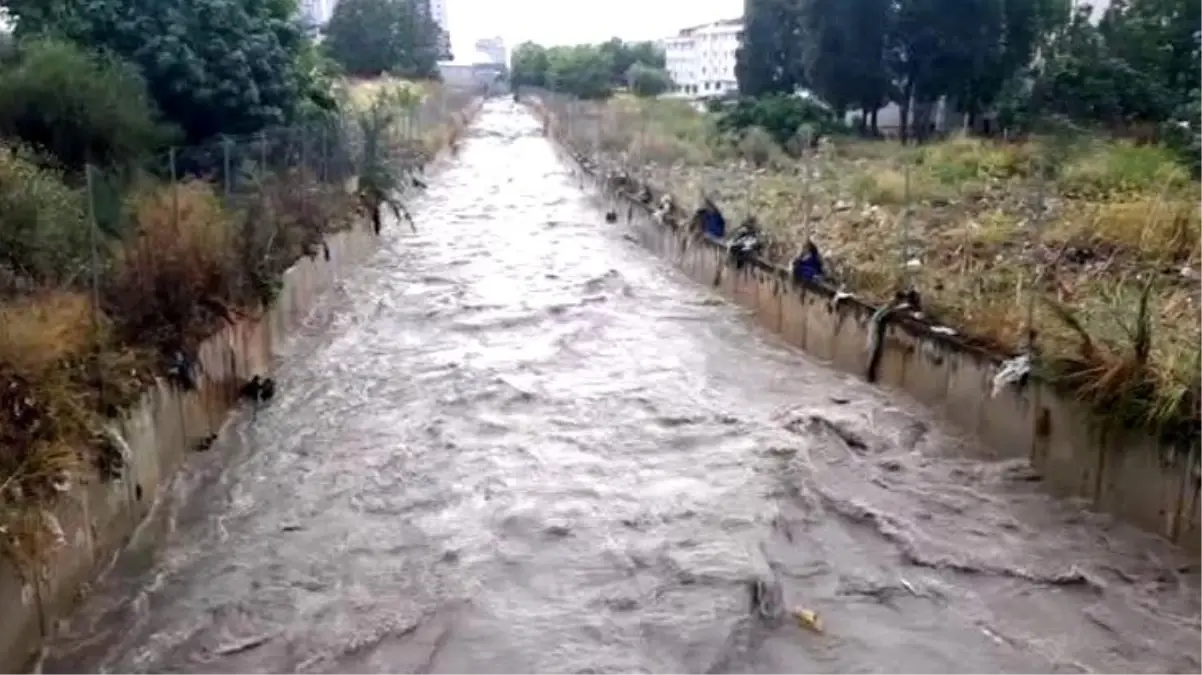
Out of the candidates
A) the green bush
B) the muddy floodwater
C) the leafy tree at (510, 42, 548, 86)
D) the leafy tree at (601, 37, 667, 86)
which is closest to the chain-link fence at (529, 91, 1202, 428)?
the muddy floodwater

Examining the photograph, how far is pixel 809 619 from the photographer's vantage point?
6.46 meters

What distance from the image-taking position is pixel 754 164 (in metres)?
27.4

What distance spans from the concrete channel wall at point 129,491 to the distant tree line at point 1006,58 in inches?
875

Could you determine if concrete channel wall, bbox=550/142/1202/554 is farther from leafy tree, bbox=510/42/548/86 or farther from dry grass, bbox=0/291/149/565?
leafy tree, bbox=510/42/548/86

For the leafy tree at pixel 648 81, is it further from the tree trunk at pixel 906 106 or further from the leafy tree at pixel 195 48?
the leafy tree at pixel 195 48

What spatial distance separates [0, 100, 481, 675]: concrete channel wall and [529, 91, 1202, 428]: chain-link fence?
5946 millimetres

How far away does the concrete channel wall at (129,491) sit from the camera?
220 inches

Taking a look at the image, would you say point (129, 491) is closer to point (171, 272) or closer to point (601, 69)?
point (171, 272)

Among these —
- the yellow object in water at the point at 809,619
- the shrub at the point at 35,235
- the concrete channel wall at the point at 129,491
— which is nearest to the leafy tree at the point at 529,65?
the concrete channel wall at the point at 129,491

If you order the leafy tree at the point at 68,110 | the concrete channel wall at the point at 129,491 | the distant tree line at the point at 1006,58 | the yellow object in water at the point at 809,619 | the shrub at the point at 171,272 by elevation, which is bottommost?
the yellow object in water at the point at 809,619

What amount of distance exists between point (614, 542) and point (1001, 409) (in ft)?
10.8

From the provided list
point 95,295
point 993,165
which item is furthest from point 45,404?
point 993,165

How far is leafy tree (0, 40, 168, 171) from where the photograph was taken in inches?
486

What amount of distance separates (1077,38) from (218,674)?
32119mm
